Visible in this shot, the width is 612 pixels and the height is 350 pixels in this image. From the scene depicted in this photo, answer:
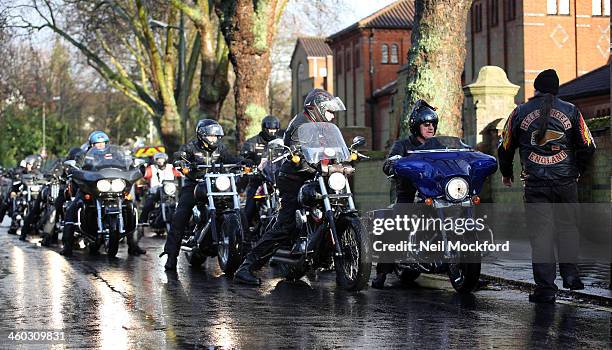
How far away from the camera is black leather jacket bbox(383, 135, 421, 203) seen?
36.9 feet

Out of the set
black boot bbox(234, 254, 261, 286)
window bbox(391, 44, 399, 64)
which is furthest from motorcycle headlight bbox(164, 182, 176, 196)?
window bbox(391, 44, 399, 64)

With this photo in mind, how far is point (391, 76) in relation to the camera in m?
79.6

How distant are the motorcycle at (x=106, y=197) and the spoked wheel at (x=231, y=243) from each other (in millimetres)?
3432

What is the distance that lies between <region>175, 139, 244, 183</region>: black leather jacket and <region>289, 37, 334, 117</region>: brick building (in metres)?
77.5

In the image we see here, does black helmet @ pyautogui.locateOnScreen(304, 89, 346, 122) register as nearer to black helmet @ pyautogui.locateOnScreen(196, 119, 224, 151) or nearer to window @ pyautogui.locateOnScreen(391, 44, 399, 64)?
black helmet @ pyautogui.locateOnScreen(196, 119, 224, 151)

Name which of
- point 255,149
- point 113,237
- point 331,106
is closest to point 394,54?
point 255,149

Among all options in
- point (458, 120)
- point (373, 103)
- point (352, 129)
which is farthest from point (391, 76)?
point (458, 120)

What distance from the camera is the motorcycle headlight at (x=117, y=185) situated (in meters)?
17.0

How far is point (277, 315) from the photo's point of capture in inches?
364

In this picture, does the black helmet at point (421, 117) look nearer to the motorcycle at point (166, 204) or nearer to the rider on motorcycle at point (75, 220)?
the rider on motorcycle at point (75, 220)

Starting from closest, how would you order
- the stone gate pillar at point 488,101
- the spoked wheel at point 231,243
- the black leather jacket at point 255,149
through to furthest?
the spoked wheel at point 231,243 → the black leather jacket at point 255,149 → the stone gate pillar at point 488,101

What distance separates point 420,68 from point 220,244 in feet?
16.1

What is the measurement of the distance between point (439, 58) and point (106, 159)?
16.1ft

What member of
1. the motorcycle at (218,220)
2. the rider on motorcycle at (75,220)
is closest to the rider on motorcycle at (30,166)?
the rider on motorcycle at (75,220)
